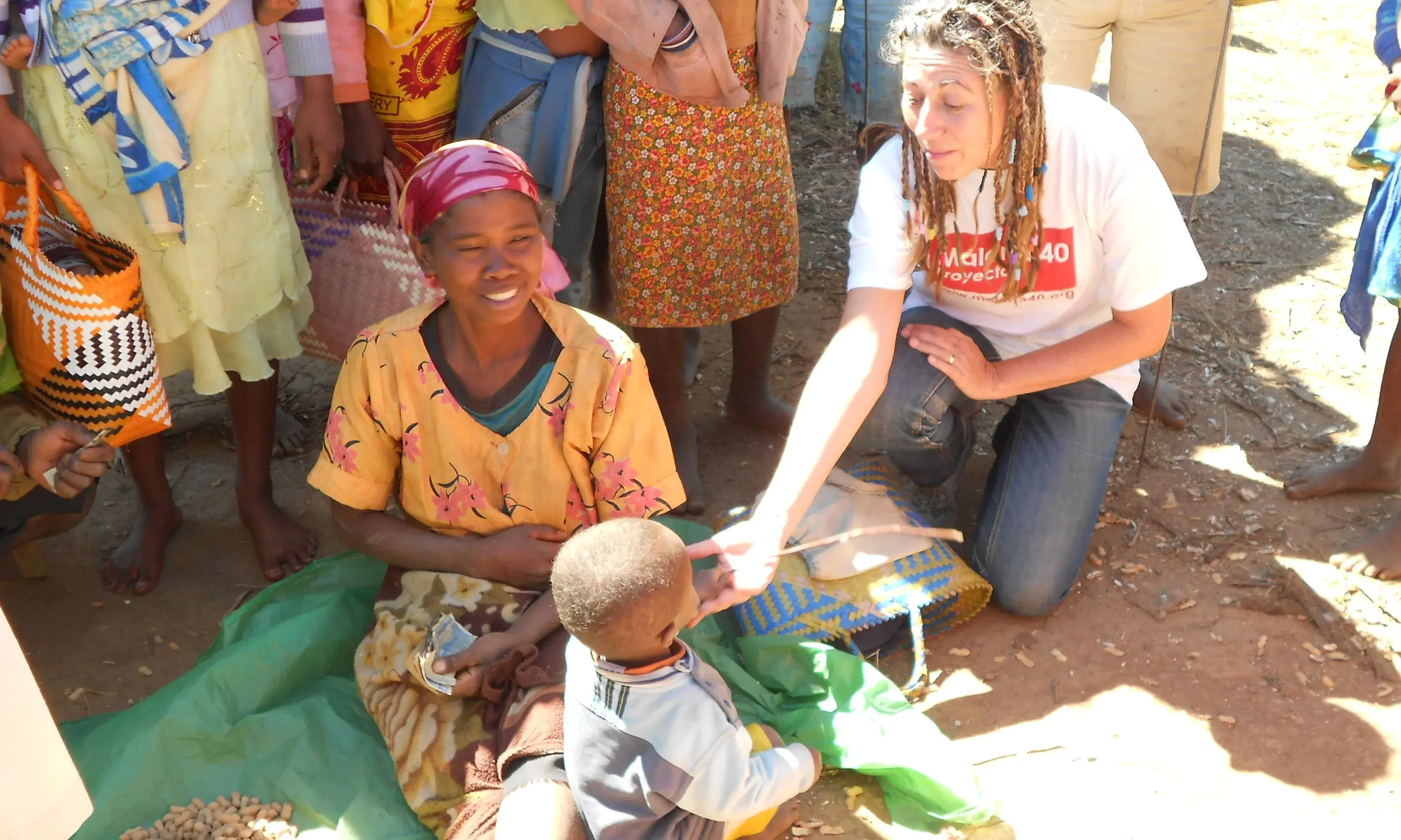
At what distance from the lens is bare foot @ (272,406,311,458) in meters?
3.47

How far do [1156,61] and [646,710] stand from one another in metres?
2.69

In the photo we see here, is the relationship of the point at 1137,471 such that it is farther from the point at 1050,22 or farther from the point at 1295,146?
the point at 1295,146

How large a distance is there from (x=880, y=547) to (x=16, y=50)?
2.02m

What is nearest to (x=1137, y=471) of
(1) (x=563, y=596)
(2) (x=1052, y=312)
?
(2) (x=1052, y=312)

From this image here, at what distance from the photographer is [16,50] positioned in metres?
2.34

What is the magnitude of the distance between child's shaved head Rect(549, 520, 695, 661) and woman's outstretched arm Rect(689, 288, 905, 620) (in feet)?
0.80

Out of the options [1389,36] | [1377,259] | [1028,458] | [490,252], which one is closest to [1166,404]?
[1377,259]

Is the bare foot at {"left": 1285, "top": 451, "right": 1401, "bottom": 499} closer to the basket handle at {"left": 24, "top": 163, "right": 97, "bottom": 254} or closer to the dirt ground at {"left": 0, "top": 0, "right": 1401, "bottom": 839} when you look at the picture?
the dirt ground at {"left": 0, "top": 0, "right": 1401, "bottom": 839}

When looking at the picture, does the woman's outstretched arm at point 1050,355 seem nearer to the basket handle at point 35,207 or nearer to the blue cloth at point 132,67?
the blue cloth at point 132,67

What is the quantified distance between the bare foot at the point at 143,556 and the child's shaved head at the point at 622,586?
5.50 feet

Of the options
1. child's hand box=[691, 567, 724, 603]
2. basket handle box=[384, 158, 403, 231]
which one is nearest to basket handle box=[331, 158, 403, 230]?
basket handle box=[384, 158, 403, 231]

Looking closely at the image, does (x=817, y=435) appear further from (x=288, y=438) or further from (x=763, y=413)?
(x=288, y=438)

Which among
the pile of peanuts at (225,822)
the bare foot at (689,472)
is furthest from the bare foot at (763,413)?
the pile of peanuts at (225,822)

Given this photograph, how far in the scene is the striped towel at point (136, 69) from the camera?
7.79 ft
